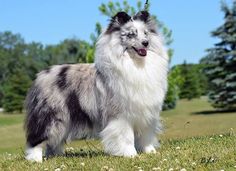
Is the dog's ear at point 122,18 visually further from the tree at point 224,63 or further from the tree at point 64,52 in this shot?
the tree at point 64,52

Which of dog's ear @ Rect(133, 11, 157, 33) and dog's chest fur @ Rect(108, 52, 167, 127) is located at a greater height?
dog's ear @ Rect(133, 11, 157, 33)

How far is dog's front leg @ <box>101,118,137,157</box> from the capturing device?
8336 mm

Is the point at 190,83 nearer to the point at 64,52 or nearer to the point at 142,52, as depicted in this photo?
the point at 64,52

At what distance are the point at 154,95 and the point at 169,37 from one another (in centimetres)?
2959

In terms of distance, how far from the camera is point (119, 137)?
329 inches

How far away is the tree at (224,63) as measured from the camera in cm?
4003

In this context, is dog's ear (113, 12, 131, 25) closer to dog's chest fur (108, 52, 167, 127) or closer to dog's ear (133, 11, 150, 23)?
dog's ear (133, 11, 150, 23)

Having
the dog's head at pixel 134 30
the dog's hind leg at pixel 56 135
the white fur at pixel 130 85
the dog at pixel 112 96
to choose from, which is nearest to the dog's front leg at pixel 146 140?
the dog at pixel 112 96

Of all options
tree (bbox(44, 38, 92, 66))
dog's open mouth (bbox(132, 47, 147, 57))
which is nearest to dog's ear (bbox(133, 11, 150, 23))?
dog's open mouth (bbox(132, 47, 147, 57))

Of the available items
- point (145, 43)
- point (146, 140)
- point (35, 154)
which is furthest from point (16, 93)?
point (145, 43)

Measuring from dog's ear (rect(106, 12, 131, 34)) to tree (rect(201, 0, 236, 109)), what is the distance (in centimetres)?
3217

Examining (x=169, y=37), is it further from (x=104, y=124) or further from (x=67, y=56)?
(x=67, y=56)

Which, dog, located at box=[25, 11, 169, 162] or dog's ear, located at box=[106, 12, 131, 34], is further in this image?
dog's ear, located at box=[106, 12, 131, 34]

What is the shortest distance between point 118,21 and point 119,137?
6.27ft
